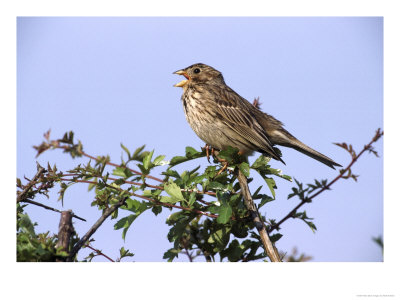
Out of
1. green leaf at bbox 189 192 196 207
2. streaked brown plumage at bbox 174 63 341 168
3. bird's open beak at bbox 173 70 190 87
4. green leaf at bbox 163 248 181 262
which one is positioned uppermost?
bird's open beak at bbox 173 70 190 87

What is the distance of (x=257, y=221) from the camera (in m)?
3.97

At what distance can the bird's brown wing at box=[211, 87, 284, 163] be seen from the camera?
7400 mm

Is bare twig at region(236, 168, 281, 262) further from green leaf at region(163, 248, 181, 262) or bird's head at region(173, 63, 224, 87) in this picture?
bird's head at region(173, 63, 224, 87)

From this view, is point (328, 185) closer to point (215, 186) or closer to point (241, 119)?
point (215, 186)

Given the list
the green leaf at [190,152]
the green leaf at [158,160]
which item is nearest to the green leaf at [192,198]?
the green leaf at [158,160]

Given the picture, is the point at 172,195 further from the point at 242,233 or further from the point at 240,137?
the point at 240,137

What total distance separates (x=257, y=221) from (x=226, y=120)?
13.0ft

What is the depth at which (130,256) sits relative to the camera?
423 cm

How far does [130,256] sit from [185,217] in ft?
2.14

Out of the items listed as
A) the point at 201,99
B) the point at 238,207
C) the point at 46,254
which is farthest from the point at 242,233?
the point at 201,99

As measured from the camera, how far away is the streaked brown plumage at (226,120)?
7.47 meters

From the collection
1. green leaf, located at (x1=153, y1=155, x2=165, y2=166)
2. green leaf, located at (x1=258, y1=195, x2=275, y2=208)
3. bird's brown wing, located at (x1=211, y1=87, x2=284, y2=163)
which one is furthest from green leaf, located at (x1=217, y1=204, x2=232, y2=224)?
bird's brown wing, located at (x1=211, y1=87, x2=284, y2=163)

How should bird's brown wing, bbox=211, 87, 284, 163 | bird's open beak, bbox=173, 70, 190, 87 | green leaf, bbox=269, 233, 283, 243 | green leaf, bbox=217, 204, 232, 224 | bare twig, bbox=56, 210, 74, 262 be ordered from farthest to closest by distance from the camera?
bird's open beak, bbox=173, 70, 190, 87 < bird's brown wing, bbox=211, 87, 284, 163 < green leaf, bbox=269, 233, 283, 243 < green leaf, bbox=217, 204, 232, 224 < bare twig, bbox=56, 210, 74, 262

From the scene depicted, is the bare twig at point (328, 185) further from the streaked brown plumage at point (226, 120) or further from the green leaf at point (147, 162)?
the streaked brown plumage at point (226, 120)
